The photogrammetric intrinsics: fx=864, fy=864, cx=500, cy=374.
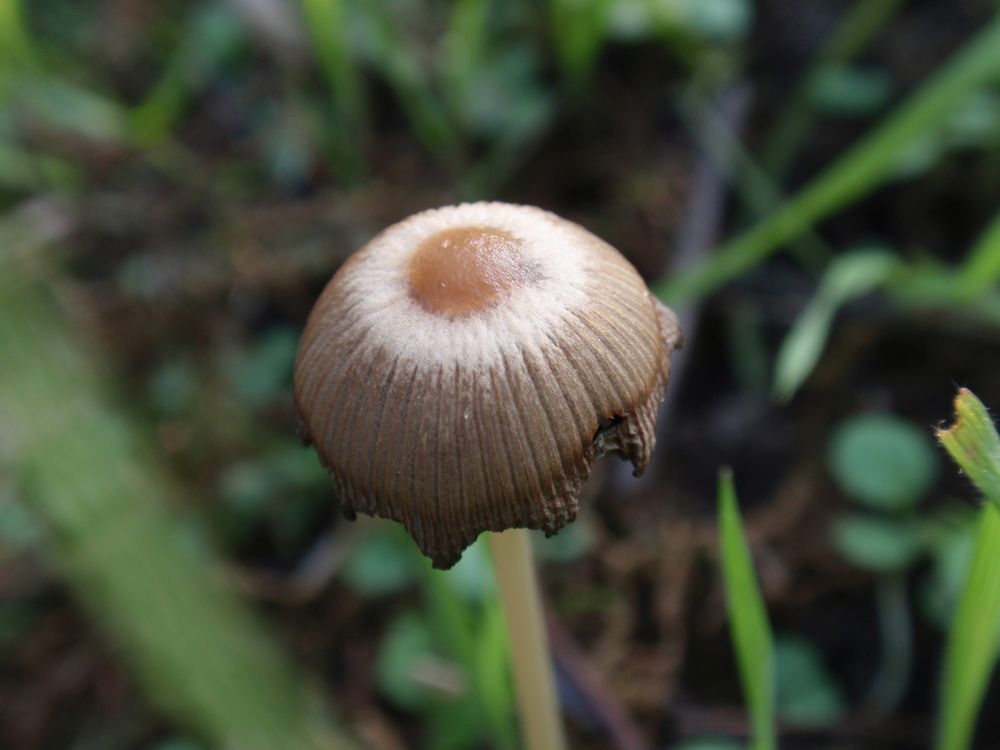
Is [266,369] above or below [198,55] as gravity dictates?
below

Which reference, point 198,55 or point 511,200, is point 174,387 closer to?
point 511,200

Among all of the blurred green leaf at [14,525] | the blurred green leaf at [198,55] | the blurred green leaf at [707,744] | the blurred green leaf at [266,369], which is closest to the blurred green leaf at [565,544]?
the blurred green leaf at [707,744]

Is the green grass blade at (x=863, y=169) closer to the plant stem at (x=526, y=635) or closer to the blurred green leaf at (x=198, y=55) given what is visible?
the plant stem at (x=526, y=635)

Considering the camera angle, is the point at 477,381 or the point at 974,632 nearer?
the point at 477,381

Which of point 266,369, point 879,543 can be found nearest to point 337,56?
point 266,369

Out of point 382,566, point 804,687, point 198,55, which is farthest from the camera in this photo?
point 198,55

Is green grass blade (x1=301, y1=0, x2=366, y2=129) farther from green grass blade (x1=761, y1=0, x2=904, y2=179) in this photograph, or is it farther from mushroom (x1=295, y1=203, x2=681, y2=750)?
mushroom (x1=295, y1=203, x2=681, y2=750)

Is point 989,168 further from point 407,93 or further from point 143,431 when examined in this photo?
point 143,431

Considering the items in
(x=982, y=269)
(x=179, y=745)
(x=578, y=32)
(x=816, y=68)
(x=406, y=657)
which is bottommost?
(x=179, y=745)
